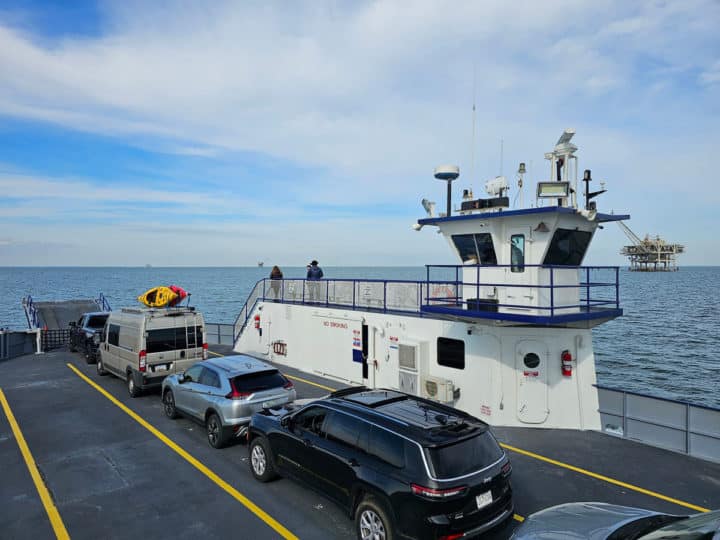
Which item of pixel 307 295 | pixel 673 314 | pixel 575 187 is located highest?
pixel 575 187

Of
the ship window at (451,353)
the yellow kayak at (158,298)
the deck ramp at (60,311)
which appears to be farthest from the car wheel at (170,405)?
the deck ramp at (60,311)

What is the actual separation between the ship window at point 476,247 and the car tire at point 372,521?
7467 millimetres

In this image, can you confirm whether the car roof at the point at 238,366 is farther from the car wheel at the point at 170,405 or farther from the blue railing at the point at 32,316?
the blue railing at the point at 32,316

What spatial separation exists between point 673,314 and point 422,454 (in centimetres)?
6346

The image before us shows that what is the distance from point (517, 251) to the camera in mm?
11352

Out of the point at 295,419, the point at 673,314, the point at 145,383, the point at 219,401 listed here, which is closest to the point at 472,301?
the point at 295,419

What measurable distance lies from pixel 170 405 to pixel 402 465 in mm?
8136


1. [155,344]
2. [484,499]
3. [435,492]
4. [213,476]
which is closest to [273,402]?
[213,476]

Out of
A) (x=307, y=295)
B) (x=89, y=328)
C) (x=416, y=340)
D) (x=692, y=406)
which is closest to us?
(x=692, y=406)

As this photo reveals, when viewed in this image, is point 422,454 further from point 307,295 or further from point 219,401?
point 307,295

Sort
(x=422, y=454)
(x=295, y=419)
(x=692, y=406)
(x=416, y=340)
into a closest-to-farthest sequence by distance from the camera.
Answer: (x=422, y=454) < (x=295, y=419) < (x=692, y=406) < (x=416, y=340)

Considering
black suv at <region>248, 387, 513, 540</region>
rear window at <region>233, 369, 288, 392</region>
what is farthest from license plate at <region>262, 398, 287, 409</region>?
black suv at <region>248, 387, 513, 540</region>

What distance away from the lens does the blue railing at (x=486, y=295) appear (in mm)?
10438

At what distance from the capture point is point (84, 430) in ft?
36.3
